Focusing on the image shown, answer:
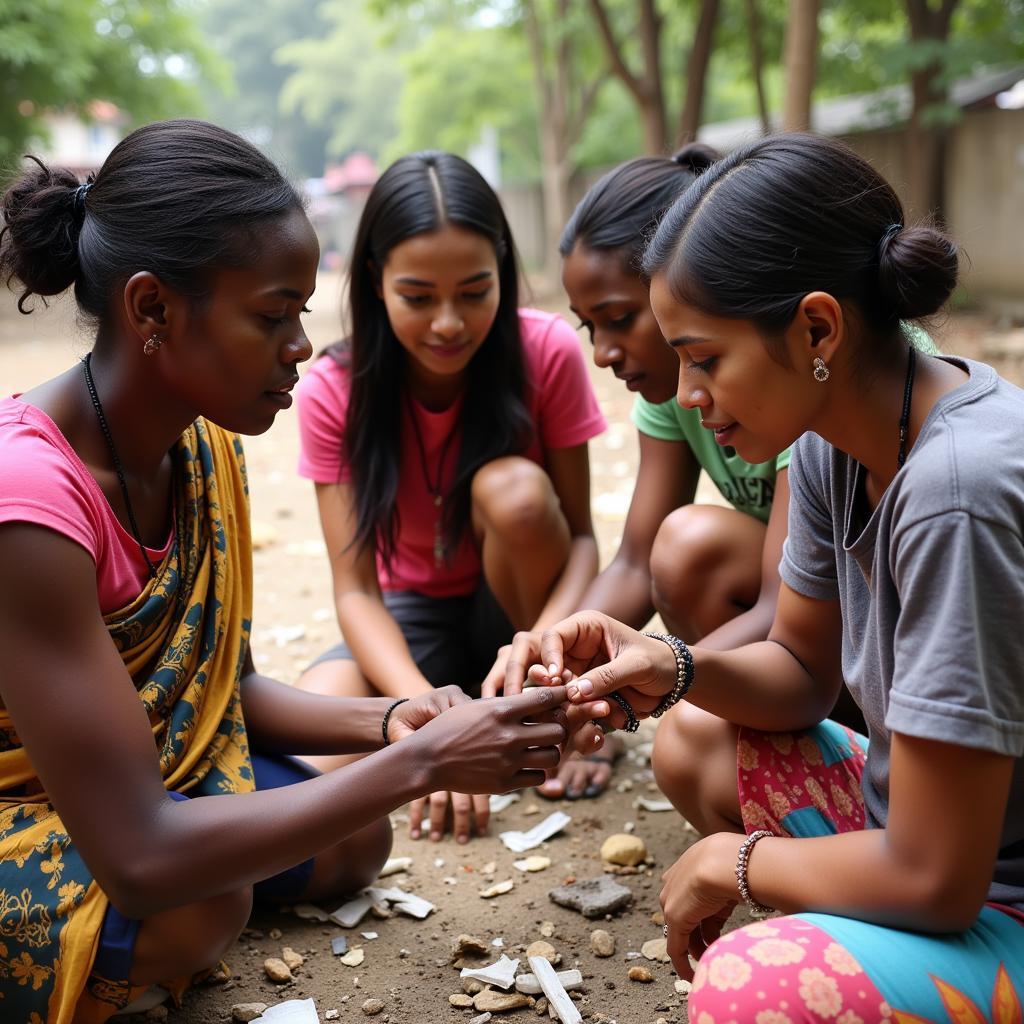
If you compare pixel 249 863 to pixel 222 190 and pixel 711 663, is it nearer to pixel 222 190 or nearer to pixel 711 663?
pixel 711 663

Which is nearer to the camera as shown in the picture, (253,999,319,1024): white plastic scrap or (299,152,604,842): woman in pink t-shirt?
(253,999,319,1024): white plastic scrap

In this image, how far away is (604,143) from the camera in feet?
95.2

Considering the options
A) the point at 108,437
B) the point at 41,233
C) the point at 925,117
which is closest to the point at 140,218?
the point at 41,233

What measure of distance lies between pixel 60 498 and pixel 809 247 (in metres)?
1.39

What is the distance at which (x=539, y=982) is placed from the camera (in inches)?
103

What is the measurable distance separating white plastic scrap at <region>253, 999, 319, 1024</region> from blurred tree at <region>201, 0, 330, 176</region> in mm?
73637

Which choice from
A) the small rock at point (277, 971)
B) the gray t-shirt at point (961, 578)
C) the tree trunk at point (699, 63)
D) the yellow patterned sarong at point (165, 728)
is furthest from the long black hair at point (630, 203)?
the tree trunk at point (699, 63)

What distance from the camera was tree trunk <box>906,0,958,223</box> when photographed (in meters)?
13.9

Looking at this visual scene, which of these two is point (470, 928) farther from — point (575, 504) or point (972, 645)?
point (972, 645)

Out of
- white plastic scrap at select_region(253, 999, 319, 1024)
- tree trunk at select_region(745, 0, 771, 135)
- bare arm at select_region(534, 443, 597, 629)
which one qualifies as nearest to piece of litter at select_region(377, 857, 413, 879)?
white plastic scrap at select_region(253, 999, 319, 1024)

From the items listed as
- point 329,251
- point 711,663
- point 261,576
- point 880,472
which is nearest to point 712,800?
point 711,663

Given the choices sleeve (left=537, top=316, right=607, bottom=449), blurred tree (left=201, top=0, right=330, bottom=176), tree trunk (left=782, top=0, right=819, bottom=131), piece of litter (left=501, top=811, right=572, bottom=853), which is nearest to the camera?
piece of litter (left=501, top=811, right=572, bottom=853)

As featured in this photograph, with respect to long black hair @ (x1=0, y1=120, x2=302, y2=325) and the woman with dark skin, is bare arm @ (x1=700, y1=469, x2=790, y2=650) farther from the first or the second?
long black hair @ (x1=0, y1=120, x2=302, y2=325)

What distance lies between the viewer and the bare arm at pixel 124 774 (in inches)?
80.4
